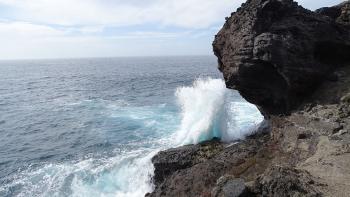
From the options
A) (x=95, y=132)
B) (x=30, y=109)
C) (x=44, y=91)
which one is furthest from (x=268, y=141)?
(x=44, y=91)

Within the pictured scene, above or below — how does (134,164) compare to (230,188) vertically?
below

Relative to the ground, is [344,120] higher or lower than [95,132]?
higher

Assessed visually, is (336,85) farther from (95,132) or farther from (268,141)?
(95,132)

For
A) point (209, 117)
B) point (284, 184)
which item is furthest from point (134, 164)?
point (284, 184)

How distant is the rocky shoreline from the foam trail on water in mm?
3485

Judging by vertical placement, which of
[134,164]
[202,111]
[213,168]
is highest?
[202,111]

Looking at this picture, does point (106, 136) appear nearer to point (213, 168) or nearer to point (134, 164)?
point (134, 164)

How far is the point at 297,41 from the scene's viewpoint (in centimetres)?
2109

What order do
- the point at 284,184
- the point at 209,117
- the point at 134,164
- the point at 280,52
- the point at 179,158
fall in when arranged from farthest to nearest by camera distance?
the point at 209,117 → the point at 134,164 → the point at 179,158 → the point at 280,52 → the point at 284,184

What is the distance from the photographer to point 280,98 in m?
22.0

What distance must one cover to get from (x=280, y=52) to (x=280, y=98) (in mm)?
2826

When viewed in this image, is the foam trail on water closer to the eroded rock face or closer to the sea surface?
the sea surface

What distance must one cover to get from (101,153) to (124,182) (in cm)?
718

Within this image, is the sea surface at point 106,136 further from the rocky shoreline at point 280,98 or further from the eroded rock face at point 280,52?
the eroded rock face at point 280,52
